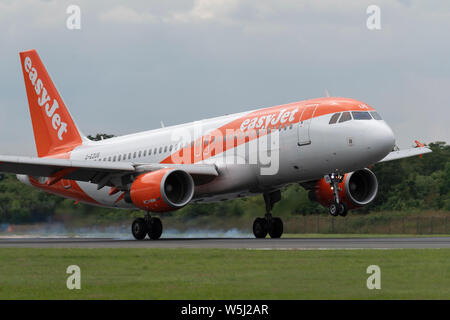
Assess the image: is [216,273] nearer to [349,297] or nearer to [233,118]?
[349,297]

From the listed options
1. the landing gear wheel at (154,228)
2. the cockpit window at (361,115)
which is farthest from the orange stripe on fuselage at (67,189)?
the cockpit window at (361,115)

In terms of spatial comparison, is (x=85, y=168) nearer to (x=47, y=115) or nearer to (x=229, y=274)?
(x=47, y=115)

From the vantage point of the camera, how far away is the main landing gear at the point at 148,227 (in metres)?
34.9

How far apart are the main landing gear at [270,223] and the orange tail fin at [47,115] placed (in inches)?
457

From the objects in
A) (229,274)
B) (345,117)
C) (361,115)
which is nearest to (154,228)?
(345,117)

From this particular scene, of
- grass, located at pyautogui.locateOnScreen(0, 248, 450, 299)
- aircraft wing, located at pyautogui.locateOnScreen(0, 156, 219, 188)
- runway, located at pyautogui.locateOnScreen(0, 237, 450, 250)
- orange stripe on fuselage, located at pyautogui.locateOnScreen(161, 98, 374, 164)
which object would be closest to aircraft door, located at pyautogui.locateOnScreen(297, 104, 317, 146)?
orange stripe on fuselage, located at pyautogui.locateOnScreen(161, 98, 374, 164)

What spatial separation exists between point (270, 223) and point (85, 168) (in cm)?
886

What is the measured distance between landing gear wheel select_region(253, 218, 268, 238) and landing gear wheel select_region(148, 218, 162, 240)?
4907mm

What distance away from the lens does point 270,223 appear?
37531 millimetres

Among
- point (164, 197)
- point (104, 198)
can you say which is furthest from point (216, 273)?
point (104, 198)

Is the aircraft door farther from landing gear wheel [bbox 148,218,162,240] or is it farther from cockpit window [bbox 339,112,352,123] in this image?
landing gear wheel [bbox 148,218,162,240]

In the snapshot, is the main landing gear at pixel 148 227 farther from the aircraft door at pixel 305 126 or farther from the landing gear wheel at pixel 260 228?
the aircraft door at pixel 305 126

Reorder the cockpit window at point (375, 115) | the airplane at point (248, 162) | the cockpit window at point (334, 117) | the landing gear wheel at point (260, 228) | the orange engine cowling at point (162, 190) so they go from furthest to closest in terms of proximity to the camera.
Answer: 1. the landing gear wheel at point (260, 228)
2. the cockpit window at point (375, 115)
3. the cockpit window at point (334, 117)
4. the airplane at point (248, 162)
5. the orange engine cowling at point (162, 190)
